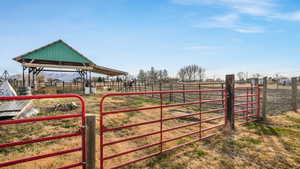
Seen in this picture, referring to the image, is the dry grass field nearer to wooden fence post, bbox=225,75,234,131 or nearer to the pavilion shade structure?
wooden fence post, bbox=225,75,234,131

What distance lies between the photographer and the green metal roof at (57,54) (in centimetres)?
1375

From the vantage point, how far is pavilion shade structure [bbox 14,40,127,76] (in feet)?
44.7

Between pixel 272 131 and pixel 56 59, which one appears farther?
pixel 56 59

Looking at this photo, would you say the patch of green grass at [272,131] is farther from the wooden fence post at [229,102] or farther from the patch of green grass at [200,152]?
the patch of green grass at [200,152]

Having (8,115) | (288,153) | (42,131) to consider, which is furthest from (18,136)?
(288,153)

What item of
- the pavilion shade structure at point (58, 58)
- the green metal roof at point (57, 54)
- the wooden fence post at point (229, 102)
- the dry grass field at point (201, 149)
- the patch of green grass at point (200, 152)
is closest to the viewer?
the dry grass field at point (201, 149)

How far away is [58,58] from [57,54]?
1.28ft

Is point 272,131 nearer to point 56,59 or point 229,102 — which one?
point 229,102

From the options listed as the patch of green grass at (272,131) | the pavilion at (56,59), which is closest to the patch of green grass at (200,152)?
the patch of green grass at (272,131)

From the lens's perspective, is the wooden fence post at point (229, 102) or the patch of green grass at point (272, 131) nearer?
the patch of green grass at point (272, 131)

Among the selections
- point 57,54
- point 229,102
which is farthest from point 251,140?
point 57,54

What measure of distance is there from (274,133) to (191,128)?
2.40 metres

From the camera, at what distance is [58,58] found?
14711mm

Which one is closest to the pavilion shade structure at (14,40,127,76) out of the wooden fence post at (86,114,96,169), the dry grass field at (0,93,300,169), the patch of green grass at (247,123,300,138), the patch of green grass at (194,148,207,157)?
the dry grass field at (0,93,300,169)
